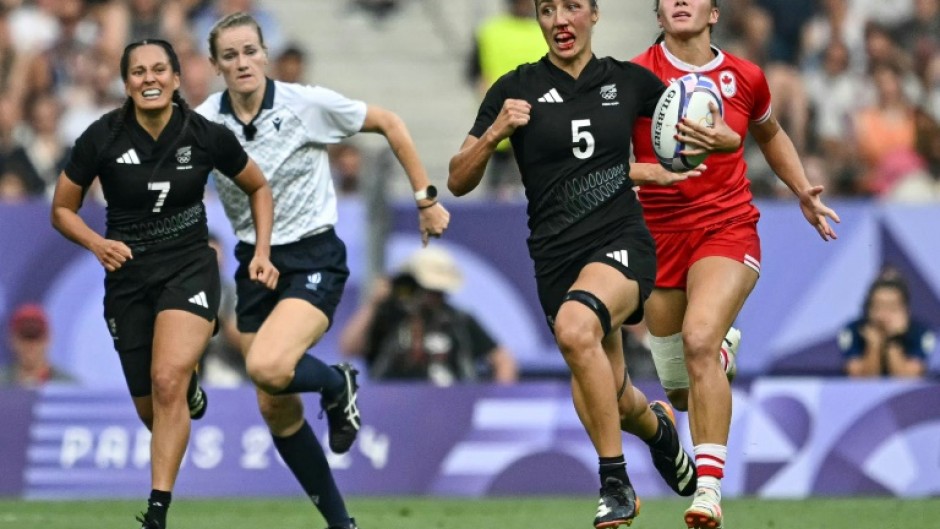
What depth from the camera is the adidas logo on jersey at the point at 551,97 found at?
9.13 m

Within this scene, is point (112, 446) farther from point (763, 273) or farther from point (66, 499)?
point (763, 273)

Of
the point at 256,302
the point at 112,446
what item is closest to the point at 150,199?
the point at 256,302

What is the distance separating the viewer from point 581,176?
910 cm

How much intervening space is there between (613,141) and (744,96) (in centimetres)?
99

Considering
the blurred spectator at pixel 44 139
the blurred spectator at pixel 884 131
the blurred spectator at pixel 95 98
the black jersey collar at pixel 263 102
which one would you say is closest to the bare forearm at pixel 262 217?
the black jersey collar at pixel 263 102

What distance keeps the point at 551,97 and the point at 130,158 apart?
2180 mm

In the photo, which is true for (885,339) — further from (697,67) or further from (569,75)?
(569,75)

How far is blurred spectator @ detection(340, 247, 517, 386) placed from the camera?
46.9ft

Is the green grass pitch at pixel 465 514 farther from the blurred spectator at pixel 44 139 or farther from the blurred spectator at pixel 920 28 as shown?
the blurred spectator at pixel 920 28

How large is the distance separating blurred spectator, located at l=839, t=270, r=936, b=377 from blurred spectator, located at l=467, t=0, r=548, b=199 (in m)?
3.28

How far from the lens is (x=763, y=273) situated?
51.2 ft

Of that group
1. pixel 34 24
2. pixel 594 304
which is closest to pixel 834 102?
pixel 34 24

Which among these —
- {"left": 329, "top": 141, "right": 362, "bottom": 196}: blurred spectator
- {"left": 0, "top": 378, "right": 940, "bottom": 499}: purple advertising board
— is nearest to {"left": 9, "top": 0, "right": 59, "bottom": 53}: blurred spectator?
{"left": 329, "top": 141, "right": 362, "bottom": 196}: blurred spectator

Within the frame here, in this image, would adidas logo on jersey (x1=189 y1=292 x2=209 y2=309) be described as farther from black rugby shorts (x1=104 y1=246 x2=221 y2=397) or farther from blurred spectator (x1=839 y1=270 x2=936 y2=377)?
blurred spectator (x1=839 y1=270 x2=936 y2=377)
